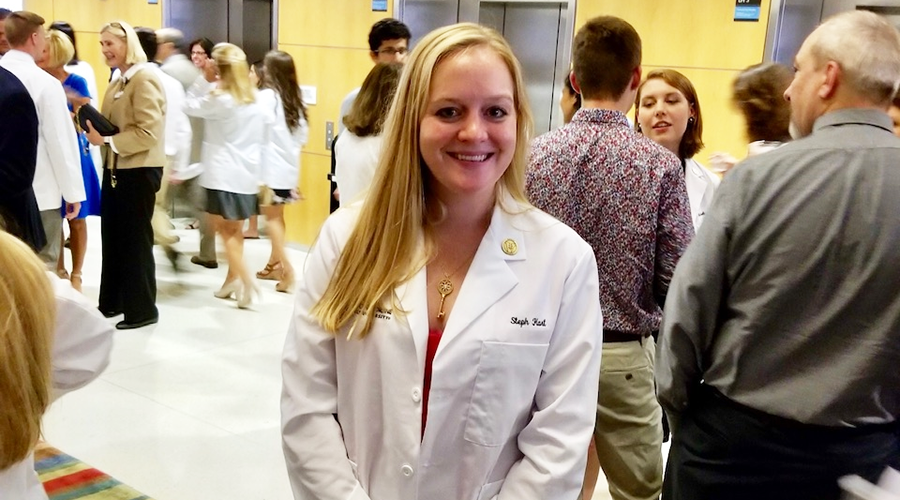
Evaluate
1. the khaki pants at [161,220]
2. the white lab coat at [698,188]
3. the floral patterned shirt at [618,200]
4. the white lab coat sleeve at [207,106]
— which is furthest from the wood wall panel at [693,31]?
the khaki pants at [161,220]

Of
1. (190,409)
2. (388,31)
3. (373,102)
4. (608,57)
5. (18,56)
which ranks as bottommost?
(190,409)

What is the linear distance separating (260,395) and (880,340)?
10.5 ft

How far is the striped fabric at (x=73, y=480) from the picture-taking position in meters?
3.05

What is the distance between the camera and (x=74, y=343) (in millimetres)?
1734

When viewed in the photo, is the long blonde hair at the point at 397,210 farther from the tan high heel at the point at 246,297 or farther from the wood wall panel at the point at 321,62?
the wood wall panel at the point at 321,62

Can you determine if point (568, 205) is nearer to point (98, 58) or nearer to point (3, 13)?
point (3, 13)

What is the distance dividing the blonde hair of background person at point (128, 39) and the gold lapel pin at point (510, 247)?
421cm

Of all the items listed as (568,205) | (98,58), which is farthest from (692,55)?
(98,58)

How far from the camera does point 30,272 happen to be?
1468 millimetres

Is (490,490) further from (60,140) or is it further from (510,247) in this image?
(60,140)

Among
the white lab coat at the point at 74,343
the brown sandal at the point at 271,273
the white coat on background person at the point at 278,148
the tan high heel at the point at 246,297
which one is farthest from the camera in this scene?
the brown sandal at the point at 271,273

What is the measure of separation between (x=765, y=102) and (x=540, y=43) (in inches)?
136

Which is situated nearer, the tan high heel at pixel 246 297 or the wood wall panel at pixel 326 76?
the tan high heel at pixel 246 297

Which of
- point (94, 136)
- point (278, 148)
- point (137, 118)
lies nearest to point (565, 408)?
point (137, 118)
